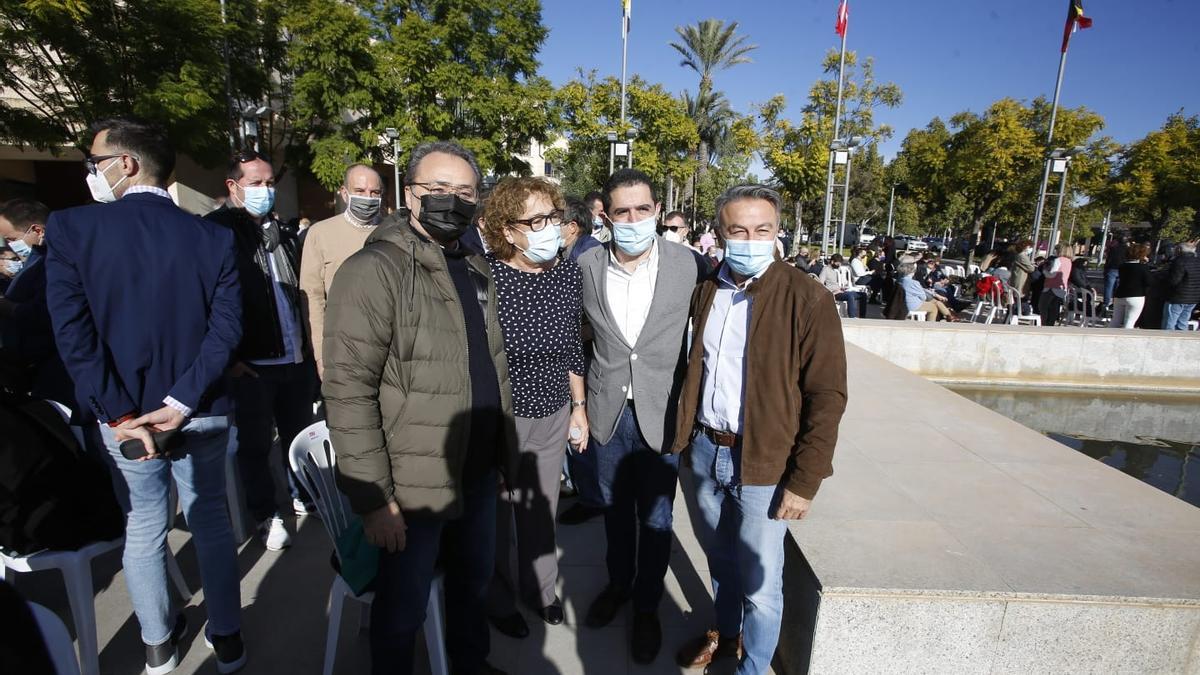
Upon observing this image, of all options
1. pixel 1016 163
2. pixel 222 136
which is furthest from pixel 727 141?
pixel 222 136

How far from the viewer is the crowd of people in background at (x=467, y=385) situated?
1.88 m

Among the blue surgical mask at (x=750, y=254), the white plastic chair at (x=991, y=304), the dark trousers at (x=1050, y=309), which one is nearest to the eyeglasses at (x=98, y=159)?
the blue surgical mask at (x=750, y=254)

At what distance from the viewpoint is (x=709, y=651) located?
2572mm

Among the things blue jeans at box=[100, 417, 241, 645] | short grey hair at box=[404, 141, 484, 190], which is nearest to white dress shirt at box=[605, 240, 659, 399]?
short grey hair at box=[404, 141, 484, 190]

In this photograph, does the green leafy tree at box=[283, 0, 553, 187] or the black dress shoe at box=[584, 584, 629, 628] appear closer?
the black dress shoe at box=[584, 584, 629, 628]

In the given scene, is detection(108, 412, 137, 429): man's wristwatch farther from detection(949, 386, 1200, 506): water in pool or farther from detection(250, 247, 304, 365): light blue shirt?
detection(949, 386, 1200, 506): water in pool

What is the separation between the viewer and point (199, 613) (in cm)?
282

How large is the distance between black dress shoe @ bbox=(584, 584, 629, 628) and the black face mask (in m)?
1.86

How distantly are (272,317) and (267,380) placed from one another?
39 cm

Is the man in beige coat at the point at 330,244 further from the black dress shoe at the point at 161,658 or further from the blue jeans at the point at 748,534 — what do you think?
the blue jeans at the point at 748,534

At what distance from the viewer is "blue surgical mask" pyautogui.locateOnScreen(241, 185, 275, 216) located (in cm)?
310

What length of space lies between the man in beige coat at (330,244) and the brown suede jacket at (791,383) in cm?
238

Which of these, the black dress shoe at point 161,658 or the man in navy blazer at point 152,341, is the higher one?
the man in navy blazer at point 152,341

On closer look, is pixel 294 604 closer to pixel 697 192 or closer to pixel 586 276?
pixel 586 276
